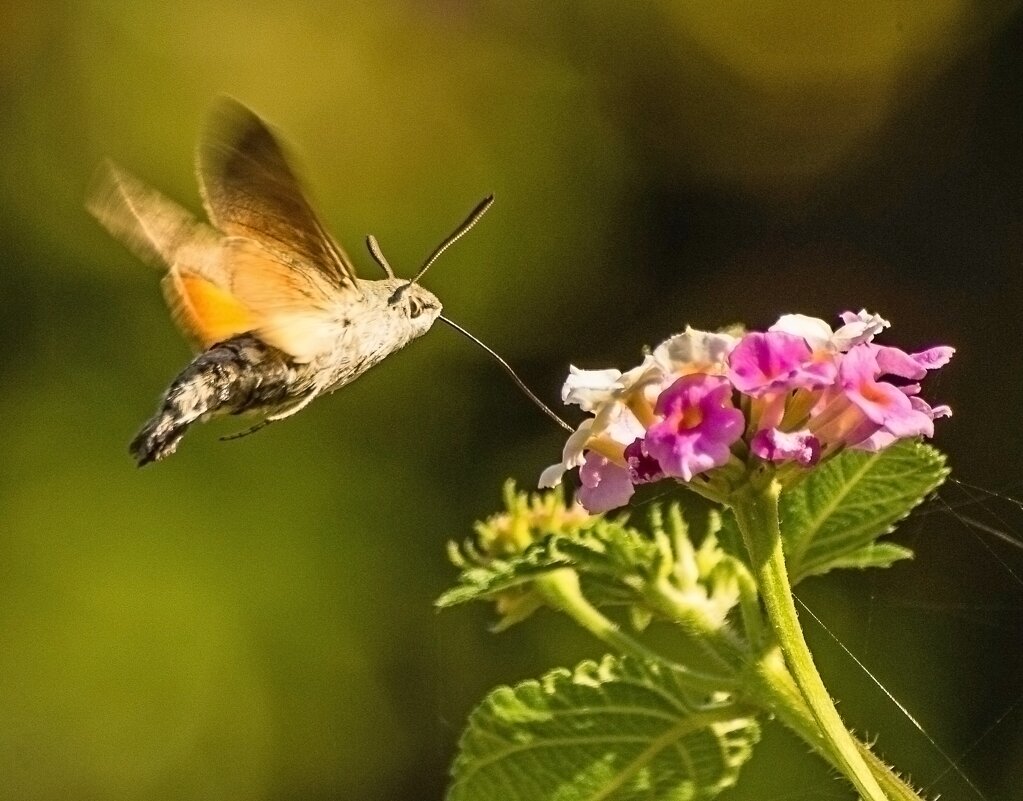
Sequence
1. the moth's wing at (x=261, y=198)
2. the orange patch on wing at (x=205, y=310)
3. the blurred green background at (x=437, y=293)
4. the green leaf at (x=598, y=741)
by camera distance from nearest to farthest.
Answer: the green leaf at (x=598, y=741), the moth's wing at (x=261, y=198), the orange patch on wing at (x=205, y=310), the blurred green background at (x=437, y=293)

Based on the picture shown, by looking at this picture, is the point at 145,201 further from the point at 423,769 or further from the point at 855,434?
the point at 423,769

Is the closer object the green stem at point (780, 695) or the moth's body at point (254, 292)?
the green stem at point (780, 695)

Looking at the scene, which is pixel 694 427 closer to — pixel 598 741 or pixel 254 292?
pixel 598 741

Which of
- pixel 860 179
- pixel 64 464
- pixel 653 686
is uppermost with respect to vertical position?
pixel 64 464

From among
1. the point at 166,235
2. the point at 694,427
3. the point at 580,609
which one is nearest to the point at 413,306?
the point at 166,235

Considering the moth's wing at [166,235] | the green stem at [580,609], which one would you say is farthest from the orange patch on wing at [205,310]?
the green stem at [580,609]

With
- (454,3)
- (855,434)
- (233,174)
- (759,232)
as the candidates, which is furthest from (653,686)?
(454,3)

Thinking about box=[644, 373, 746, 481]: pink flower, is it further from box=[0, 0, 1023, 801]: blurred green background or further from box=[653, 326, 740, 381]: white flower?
box=[0, 0, 1023, 801]: blurred green background

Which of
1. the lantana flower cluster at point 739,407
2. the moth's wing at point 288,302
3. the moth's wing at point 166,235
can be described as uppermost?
the moth's wing at point 166,235

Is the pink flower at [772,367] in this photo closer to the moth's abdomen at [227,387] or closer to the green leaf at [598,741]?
→ the green leaf at [598,741]
